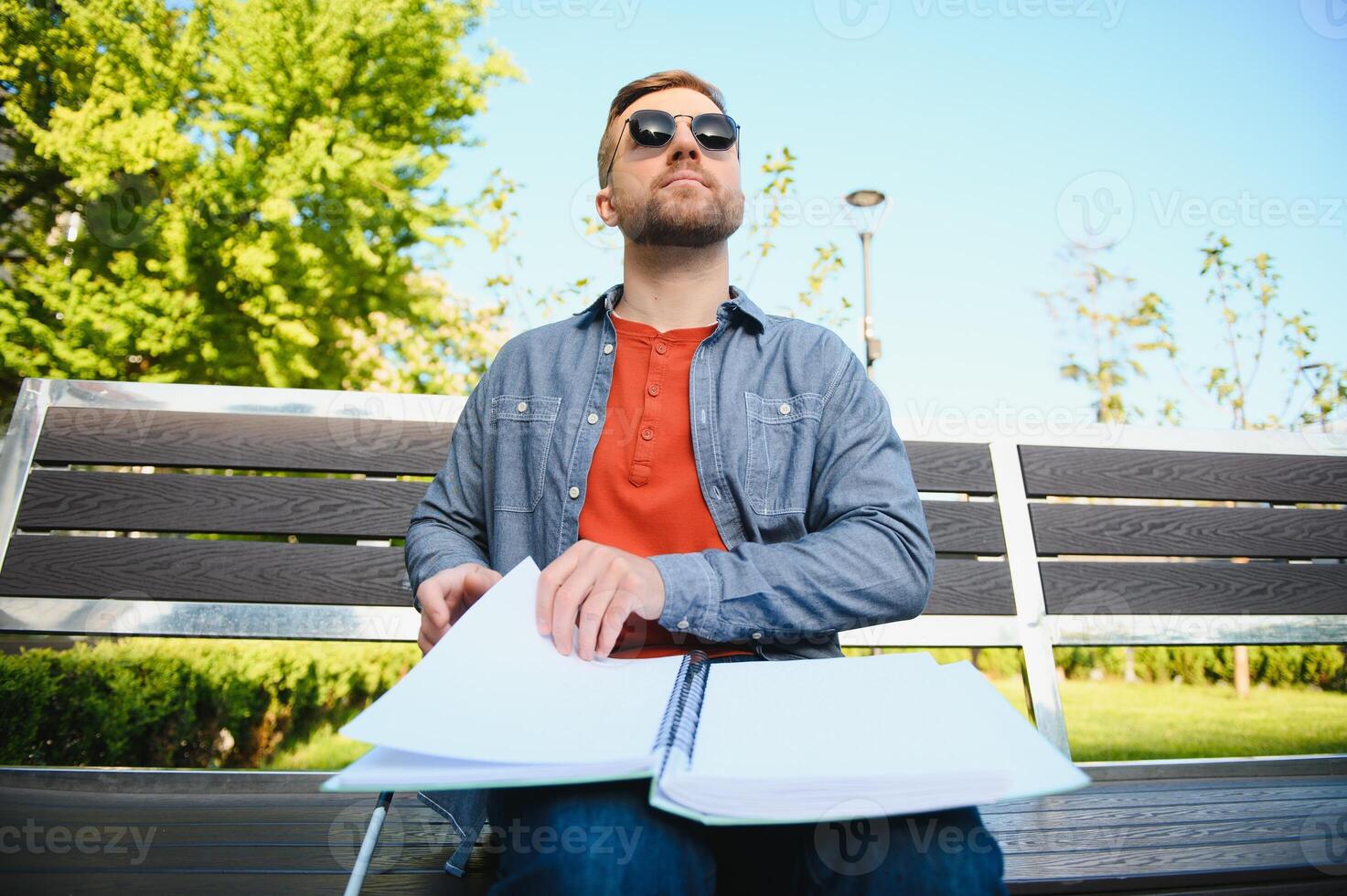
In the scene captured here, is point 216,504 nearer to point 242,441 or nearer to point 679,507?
point 242,441

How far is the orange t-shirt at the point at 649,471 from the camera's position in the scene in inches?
61.9

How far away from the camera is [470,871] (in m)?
1.52

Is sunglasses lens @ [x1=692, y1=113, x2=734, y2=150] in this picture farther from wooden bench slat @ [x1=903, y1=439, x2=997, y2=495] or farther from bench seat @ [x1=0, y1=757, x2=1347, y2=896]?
bench seat @ [x1=0, y1=757, x2=1347, y2=896]

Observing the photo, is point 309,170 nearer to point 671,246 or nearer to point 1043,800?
point 671,246

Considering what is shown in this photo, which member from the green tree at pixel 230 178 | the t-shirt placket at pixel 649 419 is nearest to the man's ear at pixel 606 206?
the t-shirt placket at pixel 649 419

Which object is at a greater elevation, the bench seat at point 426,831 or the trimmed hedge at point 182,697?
the bench seat at point 426,831

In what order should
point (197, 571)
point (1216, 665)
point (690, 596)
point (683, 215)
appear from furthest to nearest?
point (1216, 665), point (197, 571), point (683, 215), point (690, 596)

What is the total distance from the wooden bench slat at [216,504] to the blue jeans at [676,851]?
1688 millimetres

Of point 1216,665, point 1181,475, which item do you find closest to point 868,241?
point 1181,475

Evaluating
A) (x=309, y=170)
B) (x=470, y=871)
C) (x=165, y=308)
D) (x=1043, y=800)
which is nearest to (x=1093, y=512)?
(x=1043, y=800)

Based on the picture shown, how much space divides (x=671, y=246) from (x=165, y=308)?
744 cm

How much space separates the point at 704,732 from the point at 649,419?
0.90m

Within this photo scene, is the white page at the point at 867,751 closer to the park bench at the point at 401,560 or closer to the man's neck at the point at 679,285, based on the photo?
the park bench at the point at 401,560

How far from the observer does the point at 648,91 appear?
203 cm
